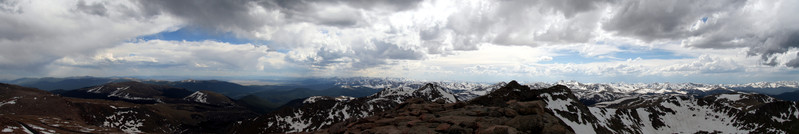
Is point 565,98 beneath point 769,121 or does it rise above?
above

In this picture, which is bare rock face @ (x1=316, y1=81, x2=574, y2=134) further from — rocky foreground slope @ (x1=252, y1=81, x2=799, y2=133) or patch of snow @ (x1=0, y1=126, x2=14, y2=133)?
patch of snow @ (x1=0, y1=126, x2=14, y2=133)

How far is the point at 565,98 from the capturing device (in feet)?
484

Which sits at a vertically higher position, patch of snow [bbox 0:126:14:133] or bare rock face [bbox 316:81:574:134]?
bare rock face [bbox 316:81:574:134]

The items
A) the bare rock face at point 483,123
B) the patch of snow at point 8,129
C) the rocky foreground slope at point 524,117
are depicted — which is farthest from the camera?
the patch of snow at point 8,129

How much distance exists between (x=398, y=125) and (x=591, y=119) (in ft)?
438

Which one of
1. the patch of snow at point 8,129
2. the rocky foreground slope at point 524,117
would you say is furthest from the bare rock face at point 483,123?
the patch of snow at point 8,129

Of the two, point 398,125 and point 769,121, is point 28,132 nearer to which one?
point 398,125

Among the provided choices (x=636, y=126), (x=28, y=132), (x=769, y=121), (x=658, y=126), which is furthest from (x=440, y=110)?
(x=769, y=121)

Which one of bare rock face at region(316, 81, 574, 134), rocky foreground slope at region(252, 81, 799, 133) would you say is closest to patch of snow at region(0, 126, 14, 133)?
rocky foreground slope at region(252, 81, 799, 133)

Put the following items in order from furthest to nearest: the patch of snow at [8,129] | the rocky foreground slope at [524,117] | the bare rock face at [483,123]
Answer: the patch of snow at [8,129]
the rocky foreground slope at [524,117]
the bare rock face at [483,123]

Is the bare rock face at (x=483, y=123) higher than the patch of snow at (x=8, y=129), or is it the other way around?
the bare rock face at (x=483, y=123)

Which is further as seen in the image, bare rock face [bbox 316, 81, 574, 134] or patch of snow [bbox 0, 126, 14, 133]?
patch of snow [bbox 0, 126, 14, 133]

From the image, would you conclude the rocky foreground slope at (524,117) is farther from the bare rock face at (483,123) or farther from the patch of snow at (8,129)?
the patch of snow at (8,129)

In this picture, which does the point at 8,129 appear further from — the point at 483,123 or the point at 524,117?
the point at 524,117
